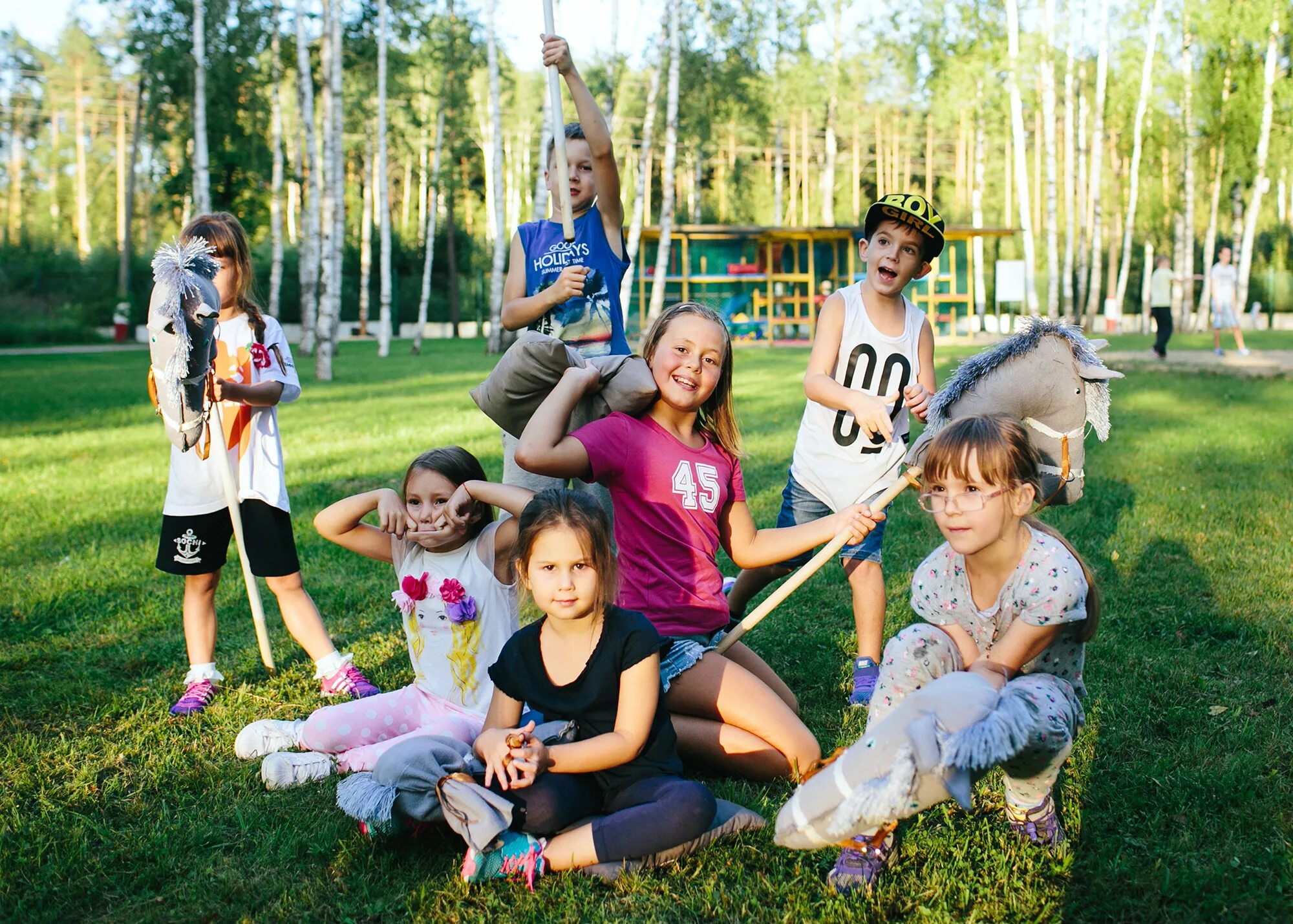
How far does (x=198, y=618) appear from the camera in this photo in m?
4.04

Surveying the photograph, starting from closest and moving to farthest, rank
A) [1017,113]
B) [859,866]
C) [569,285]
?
[859,866] → [569,285] → [1017,113]

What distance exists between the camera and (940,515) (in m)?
2.69

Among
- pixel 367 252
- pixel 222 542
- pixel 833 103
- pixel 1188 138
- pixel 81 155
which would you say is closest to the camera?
pixel 222 542

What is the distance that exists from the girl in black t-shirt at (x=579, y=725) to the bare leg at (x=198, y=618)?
170cm

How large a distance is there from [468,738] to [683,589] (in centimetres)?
79

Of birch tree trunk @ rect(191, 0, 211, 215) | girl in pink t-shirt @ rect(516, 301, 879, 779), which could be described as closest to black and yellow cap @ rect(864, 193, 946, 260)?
girl in pink t-shirt @ rect(516, 301, 879, 779)

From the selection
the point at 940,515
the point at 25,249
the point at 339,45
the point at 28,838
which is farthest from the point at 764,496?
the point at 25,249

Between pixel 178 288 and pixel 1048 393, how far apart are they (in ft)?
8.86

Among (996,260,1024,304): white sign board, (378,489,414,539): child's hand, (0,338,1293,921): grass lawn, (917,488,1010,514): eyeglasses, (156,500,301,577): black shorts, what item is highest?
(996,260,1024,304): white sign board

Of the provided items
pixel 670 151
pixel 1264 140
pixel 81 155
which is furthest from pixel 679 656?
pixel 81 155

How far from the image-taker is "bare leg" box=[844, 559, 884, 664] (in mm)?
3955

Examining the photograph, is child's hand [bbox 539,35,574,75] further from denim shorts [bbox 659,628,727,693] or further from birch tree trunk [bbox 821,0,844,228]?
birch tree trunk [bbox 821,0,844,228]

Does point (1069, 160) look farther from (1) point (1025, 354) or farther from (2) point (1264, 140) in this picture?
(1) point (1025, 354)

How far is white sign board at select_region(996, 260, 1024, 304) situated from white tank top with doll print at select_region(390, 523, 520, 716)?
29563 millimetres
